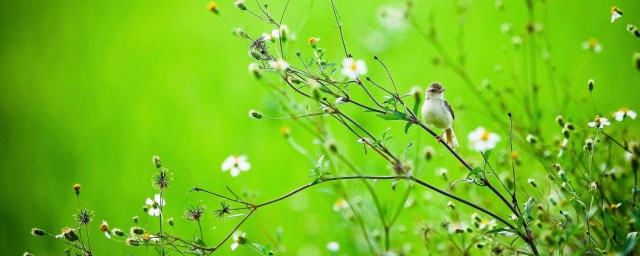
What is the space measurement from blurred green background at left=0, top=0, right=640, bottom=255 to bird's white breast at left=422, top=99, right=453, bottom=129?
1.69 ft

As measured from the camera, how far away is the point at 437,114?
106 centimetres

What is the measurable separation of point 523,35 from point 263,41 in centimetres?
146

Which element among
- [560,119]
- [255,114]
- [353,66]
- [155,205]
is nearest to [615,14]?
[560,119]

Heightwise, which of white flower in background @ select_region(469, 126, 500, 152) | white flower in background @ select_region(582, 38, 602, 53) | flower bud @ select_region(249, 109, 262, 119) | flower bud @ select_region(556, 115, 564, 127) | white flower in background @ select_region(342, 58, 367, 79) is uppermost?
white flower in background @ select_region(582, 38, 602, 53)

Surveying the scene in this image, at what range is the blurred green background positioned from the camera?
A: 1.75 meters

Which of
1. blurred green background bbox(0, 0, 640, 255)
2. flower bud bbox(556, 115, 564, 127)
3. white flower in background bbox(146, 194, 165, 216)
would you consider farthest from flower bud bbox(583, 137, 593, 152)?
white flower in background bbox(146, 194, 165, 216)

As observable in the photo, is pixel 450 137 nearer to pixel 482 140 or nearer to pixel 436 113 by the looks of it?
pixel 436 113

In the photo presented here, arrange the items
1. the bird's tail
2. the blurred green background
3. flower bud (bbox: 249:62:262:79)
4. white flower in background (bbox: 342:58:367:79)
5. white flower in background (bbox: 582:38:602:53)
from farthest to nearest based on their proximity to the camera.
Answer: the blurred green background
white flower in background (bbox: 582:38:602:53)
the bird's tail
white flower in background (bbox: 342:58:367:79)
flower bud (bbox: 249:62:262:79)

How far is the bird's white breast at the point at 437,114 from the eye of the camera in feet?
3.48

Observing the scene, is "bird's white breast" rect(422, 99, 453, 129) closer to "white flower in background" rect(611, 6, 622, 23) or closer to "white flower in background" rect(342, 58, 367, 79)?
"white flower in background" rect(342, 58, 367, 79)

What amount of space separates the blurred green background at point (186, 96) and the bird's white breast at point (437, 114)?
516 millimetres

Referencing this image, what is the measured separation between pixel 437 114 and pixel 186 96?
4.41 feet

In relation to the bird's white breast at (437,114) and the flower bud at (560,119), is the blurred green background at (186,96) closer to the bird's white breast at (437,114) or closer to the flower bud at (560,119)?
the flower bud at (560,119)

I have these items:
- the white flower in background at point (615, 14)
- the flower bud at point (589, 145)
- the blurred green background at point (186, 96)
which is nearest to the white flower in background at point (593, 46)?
the blurred green background at point (186, 96)
